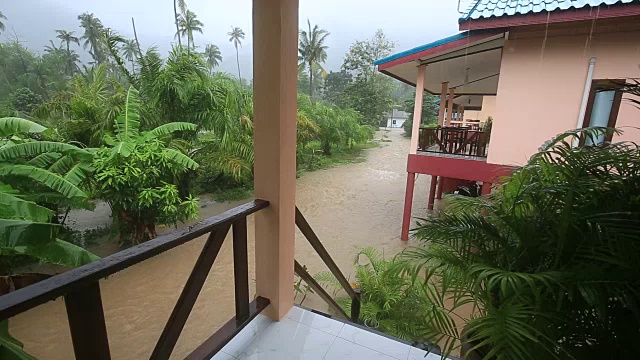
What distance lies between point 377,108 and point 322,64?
500cm

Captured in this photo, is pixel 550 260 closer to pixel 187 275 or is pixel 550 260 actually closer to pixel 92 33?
pixel 187 275

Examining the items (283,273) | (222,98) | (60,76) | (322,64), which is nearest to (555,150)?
(283,273)

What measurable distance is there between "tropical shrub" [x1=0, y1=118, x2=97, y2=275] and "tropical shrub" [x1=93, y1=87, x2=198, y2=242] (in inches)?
17.2

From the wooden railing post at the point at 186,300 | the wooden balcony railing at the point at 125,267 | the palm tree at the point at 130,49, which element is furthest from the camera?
the palm tree at the point at 130,49

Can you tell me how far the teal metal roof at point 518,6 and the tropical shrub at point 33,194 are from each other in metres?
4.60

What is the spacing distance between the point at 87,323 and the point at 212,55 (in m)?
6.15

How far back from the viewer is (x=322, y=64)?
27.5 feet

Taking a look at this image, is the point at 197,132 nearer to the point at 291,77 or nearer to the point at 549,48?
the point at 291,77

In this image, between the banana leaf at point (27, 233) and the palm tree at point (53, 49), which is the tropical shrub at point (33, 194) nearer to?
the banana leaf at point (27, 233)

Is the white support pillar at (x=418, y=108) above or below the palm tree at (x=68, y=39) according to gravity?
below

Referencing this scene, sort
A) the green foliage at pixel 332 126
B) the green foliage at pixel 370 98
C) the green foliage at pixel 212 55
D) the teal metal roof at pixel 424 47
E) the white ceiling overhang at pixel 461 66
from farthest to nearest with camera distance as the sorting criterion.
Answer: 1. the green foliage at pixel 332 126
2. the green foliage at pixel 370 98
3. the green foliage at pixel 212 55
4. the white ceiling overhang at pixel 461 66
5. the teal metal roof at pixel 424 47

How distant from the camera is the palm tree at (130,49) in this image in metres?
4.75

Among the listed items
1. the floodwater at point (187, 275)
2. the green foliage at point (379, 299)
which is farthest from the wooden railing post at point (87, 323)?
the floodwater at point (187, 275)

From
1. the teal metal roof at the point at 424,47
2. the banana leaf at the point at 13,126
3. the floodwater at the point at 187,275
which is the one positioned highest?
the teal metal roof at the point at 424,47
